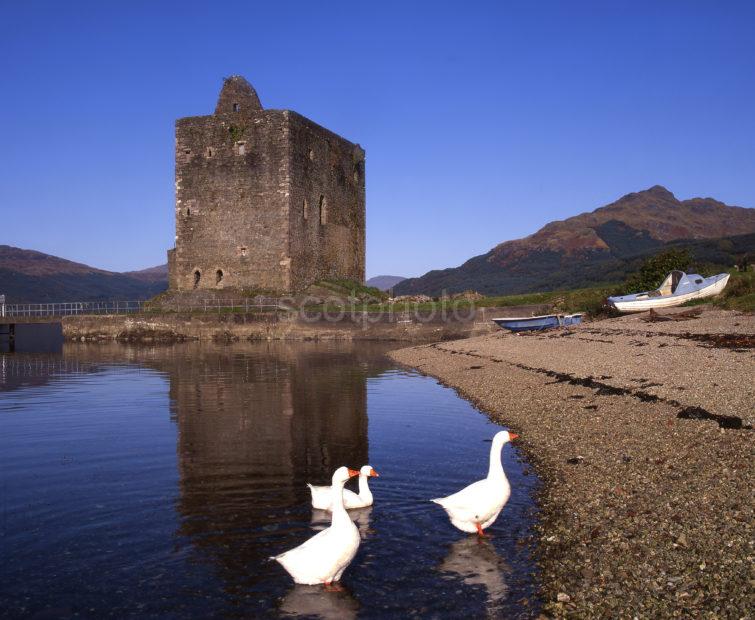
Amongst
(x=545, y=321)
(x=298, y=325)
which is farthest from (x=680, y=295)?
(x=298, y=325)

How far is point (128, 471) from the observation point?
9.90 meters

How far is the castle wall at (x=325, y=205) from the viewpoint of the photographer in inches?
1598

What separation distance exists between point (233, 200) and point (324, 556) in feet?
119

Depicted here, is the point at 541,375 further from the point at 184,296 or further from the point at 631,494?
the point at 184,296

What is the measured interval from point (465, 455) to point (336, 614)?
17.1ft

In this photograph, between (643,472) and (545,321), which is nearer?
(643,472)

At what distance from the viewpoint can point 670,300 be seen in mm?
27391

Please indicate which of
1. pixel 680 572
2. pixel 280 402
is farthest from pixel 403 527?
pixel 280 402

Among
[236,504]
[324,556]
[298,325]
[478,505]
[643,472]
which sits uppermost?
[298,325]

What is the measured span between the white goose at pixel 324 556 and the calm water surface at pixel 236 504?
131 millimetres

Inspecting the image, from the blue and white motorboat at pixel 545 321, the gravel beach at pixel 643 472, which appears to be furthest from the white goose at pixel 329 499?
the blue and white motorboat at pixel 545 321

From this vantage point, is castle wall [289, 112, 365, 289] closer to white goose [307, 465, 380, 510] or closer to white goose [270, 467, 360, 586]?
white goose [307, 465, 380, 510]

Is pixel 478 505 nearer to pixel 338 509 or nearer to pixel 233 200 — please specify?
pixel 338 509

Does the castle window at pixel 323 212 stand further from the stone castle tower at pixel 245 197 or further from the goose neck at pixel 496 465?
the goose neck at pixel 496 465
